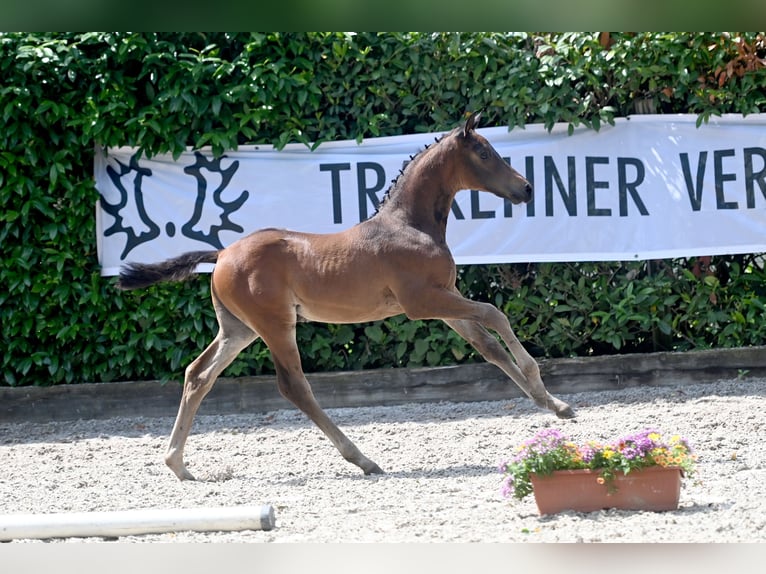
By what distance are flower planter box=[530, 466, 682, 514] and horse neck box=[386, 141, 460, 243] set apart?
2.07m

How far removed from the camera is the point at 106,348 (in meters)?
8.32

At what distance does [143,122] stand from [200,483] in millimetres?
3533

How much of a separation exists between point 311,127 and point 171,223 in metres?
1.43

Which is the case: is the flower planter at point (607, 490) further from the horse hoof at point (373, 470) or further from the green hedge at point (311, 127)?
the green hedge at point (311, 127)

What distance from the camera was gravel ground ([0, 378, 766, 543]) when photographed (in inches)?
163

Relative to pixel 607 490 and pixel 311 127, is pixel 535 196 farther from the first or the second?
pixel 607 490

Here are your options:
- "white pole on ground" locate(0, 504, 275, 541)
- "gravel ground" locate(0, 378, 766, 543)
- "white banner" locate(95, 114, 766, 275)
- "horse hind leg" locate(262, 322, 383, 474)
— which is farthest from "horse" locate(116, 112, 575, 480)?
"white banner" locate(95, 114, 766, 275)

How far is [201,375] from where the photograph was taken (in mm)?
6047

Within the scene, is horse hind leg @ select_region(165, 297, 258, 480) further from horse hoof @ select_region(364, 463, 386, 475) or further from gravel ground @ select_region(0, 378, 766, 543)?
horse hoof @ select_region(364, 463, 386, 475)

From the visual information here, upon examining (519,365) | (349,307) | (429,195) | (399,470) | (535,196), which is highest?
(429,195)

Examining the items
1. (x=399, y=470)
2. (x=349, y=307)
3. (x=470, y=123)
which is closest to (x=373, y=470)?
(x=399, y=470)

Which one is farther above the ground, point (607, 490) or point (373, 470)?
point (607, 490)
